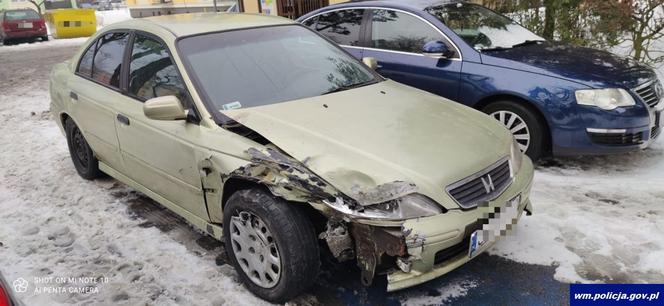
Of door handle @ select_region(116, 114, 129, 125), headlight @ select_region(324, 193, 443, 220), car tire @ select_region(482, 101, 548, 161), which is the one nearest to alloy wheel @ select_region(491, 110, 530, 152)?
car tire @ select_region(482, 101, 548, 161)

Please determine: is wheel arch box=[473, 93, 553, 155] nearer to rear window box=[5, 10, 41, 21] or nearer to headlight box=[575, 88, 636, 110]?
headlight box=[575, 88, 636, 110]

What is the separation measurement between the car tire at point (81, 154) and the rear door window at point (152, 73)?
1.23 m

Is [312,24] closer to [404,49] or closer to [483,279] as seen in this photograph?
[404,49]

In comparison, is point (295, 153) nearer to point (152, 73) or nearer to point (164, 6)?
point (152, 73)

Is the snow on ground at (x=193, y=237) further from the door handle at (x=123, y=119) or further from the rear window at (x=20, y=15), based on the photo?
the rear window at (x=20, y=15)

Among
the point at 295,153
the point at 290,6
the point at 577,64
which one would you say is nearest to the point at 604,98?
the point at 577,64

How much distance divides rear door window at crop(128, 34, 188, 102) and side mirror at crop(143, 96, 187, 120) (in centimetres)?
19

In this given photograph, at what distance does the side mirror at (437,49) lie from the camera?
4738mm

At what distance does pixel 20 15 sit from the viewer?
20219 millimetres

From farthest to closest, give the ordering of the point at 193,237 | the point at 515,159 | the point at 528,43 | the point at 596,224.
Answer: the point at 528,43 < the point at 193,237 < the point at 596,224 < the point at 515,159

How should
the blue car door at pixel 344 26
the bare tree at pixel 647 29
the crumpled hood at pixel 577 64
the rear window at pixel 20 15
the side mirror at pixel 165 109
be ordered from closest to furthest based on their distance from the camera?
the side mirror at pixel 165 109, the crumpled hood at pixel 577 64, the blue car door at pixel 344 26, the bare tree at pixel 647 29, the rear window at pixel 20 15

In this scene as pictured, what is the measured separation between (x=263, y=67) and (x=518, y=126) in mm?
2434

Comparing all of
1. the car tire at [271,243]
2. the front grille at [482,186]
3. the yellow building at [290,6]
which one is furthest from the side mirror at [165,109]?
the yellow building at [290,6]

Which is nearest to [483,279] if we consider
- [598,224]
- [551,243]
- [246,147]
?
[551,243]
